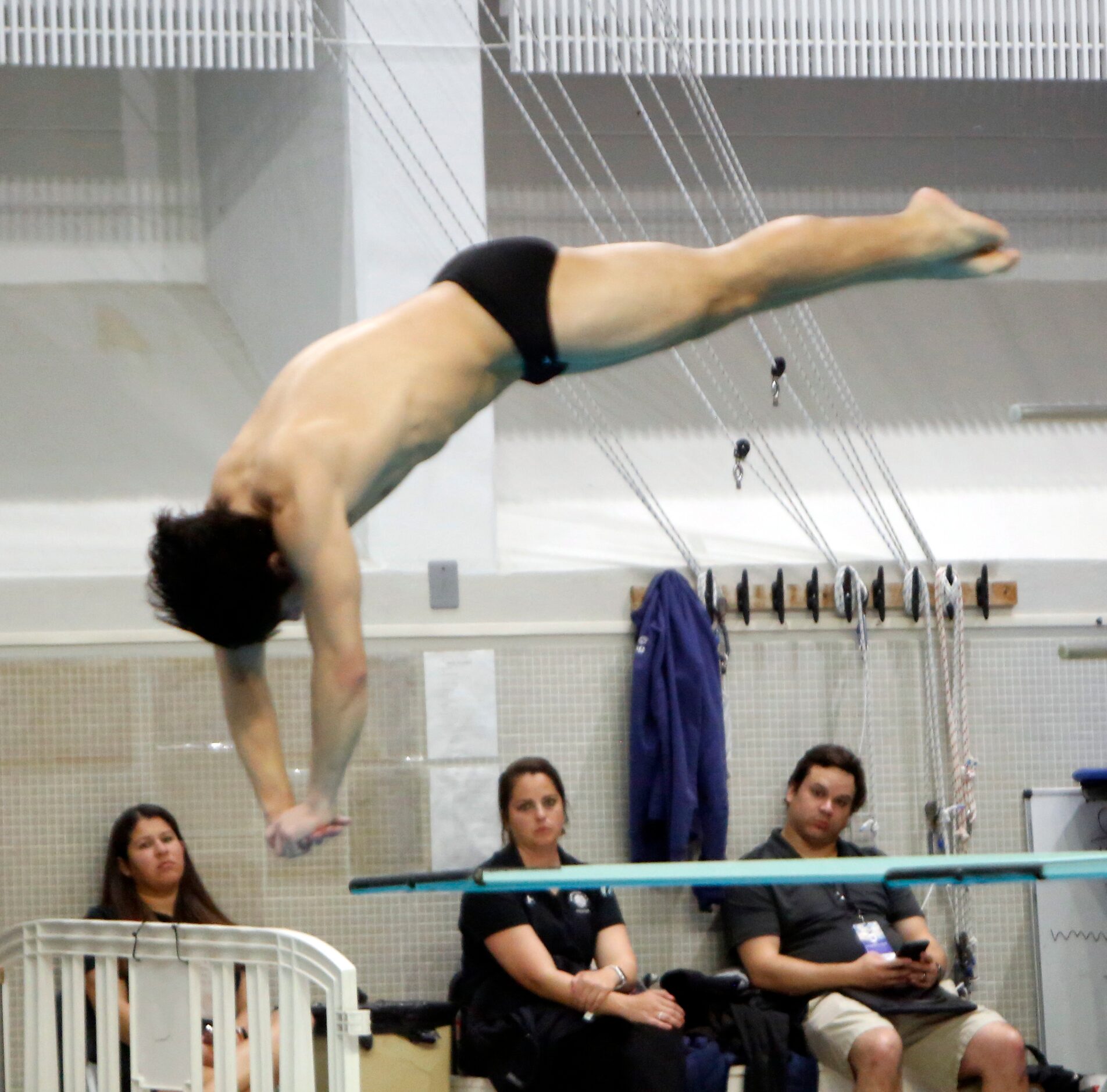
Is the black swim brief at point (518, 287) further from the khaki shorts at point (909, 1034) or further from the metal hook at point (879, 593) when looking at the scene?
the metal hook at point (879, 593)

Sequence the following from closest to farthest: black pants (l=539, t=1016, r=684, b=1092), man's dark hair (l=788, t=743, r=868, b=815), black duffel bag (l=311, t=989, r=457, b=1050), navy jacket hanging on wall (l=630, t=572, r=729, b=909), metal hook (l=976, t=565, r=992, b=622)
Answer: black pants (l=539, t=1016, r=684, b=1092) → black duffel bag (l=311, t=989, r=457, b=1050) → man's dark hair (l=788, t=743, r=868, b=815) → navy jacket hanging on wall (l=630, t=572, r=729, b=909) → metal hook (l=976, t=565, r=992, b=622)

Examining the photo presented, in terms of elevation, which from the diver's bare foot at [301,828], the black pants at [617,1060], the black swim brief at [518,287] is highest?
the black swim brief at [518,287]

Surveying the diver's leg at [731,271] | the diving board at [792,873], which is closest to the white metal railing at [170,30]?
the diver's leg at [731,271]

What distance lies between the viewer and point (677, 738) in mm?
5191

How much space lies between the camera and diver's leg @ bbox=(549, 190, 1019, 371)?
315 cm

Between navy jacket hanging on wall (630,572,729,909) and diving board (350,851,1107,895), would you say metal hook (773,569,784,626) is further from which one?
diving board (350,851,1107,895)

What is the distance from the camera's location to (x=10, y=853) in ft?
16.9

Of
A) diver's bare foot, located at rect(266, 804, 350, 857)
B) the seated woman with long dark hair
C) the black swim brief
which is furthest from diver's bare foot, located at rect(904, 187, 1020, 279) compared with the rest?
the seated woman with long dark hair

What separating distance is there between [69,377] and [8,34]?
1.12 meters

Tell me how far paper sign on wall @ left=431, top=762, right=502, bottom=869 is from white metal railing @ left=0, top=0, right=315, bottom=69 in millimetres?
2255

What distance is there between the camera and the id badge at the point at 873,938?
4.84 metres

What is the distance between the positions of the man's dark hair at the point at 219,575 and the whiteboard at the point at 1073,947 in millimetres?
3344

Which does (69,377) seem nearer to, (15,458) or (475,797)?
(15,458)

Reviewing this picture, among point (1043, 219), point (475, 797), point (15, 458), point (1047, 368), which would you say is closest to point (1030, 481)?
point (1047, 368)
